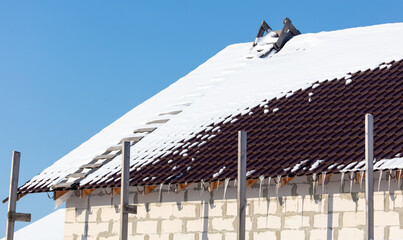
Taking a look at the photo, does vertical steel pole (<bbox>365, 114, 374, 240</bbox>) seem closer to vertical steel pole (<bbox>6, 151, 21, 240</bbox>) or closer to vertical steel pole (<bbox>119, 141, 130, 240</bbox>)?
vertical steel pole (<bbox>119, 141, 130, 240</bbox>)

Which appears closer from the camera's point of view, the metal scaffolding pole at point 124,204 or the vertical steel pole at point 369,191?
the vertical steel pole at point 369,191

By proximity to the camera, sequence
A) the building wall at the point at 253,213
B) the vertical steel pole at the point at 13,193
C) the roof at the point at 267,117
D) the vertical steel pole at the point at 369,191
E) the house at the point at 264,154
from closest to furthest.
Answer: the vertical steel pole at the point at 369,191 → the building wall at the point at 253,213 → the house at the point at 264,154 → the roof at the point at 267,117 → the vertical steel pole at the point at 13,193

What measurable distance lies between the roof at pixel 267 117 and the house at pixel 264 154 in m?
0.04

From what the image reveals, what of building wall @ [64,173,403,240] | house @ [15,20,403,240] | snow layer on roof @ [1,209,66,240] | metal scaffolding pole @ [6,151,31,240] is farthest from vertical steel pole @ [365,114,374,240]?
snow layer on roof @ [1,209,66,240]

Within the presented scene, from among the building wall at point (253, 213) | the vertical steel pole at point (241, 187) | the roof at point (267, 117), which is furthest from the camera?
the roof at point (267, 117)

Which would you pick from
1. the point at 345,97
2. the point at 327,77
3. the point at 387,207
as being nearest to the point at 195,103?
the point at 327,77

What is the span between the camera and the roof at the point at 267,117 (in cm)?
1300

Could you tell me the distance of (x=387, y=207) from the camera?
11.6 meters

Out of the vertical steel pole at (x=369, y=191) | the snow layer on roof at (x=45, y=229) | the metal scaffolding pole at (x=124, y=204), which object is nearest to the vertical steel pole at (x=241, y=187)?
the vertical steel pole at (x=369, y=191)

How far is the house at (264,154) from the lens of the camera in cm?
1214

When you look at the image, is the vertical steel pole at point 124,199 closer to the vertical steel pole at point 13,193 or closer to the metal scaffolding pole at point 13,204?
the metal scaffolding pole at point 13,204

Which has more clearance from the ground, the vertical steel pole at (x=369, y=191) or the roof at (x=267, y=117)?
the roof at (x=267, y=117)

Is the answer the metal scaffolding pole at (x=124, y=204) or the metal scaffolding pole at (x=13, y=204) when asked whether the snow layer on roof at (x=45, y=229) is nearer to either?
→ the metal scaffolding pole at (x=13, y=204)

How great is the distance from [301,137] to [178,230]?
8.29 feet
